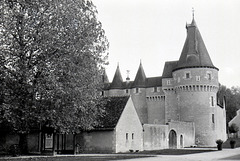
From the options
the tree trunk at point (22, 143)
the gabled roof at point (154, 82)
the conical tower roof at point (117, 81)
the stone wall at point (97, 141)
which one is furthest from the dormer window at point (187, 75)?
the tree trunk at point (22, 143)

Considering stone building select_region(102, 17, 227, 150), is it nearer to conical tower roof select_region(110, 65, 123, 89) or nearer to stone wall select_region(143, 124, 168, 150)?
stone wall select_region(143, 124, 168, 150)

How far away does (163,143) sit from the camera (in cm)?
3884

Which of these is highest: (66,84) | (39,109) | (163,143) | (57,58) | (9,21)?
(9,21)

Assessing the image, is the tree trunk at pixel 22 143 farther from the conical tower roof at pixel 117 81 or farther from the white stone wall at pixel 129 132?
the conical tower roof at pixel 117 81

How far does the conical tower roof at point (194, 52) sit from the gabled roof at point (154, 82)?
6.51 m

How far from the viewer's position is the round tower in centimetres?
5156

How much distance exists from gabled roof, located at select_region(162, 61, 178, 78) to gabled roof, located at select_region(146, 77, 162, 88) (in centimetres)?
220

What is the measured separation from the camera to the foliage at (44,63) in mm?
20484

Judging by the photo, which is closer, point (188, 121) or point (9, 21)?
point (9, 21)

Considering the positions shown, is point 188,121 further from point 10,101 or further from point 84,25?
point 10,101

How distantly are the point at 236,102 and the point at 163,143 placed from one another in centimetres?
5342

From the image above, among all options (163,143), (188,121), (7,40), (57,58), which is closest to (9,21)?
(7,40)

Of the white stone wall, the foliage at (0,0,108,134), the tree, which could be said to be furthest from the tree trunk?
the white stone wall

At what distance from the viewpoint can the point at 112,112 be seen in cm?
3062
